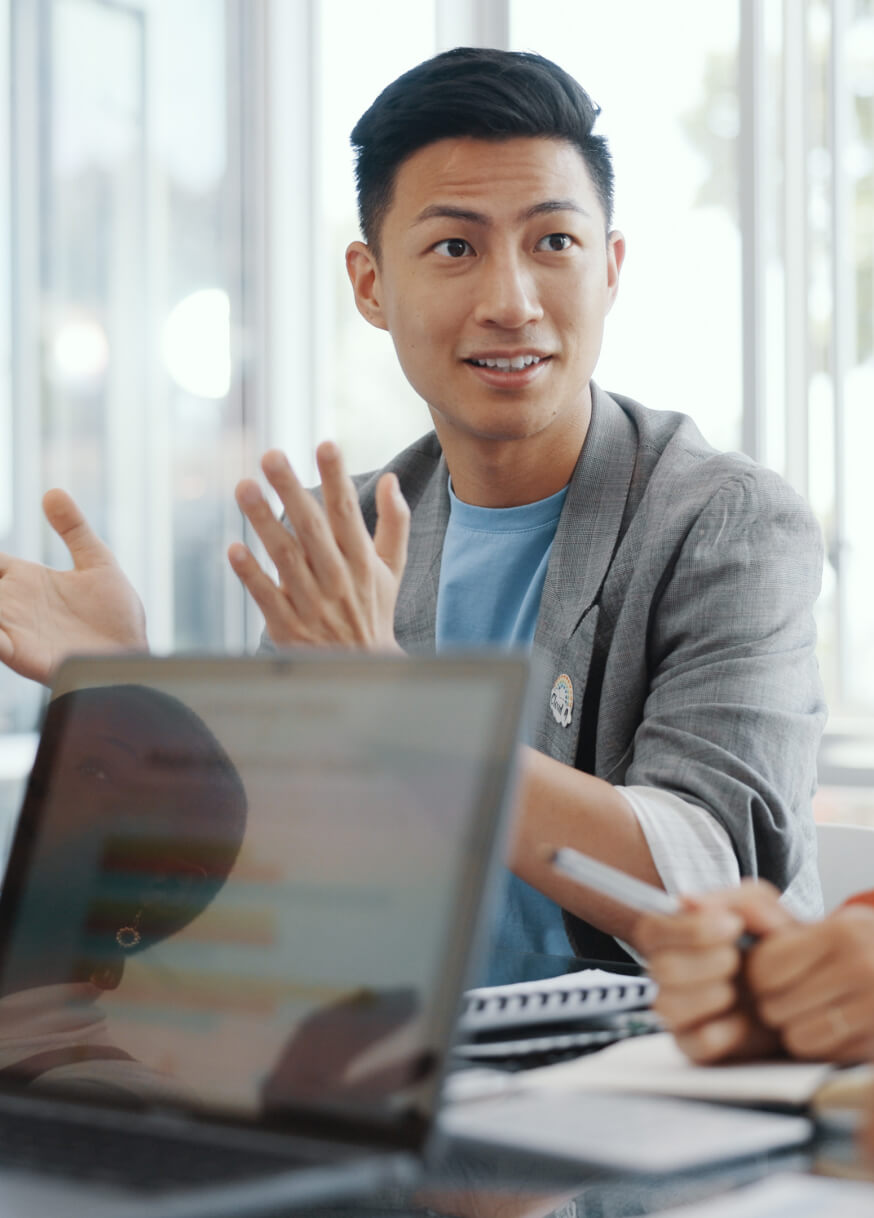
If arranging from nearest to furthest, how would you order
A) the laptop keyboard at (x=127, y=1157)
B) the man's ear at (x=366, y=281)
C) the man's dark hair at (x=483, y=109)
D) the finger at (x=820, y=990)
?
the laptop keyboard at (x=127, y=1157), the finger at (x=820, y=990), the man's dark hair at (x=483, y=109), the man's ear at (x=366, y=281)

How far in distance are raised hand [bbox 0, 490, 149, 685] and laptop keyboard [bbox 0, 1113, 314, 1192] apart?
59 cm

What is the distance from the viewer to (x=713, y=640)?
1152mm

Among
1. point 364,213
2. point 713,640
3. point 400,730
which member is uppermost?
point 364,213

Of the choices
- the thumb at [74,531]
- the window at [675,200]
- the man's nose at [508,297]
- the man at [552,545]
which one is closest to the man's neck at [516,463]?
the man at [552,545]

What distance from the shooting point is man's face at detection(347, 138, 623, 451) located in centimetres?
135

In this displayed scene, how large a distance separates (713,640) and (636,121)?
1.76 m

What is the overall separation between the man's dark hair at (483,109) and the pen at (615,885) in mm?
1029

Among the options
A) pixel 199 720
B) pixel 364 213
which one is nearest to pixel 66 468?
pixel 364 213

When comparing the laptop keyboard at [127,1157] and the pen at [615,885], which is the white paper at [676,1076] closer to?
the pen at [615,885]

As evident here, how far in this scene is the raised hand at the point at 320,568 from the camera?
87 centimetres

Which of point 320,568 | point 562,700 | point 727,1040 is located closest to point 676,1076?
point 727,1040

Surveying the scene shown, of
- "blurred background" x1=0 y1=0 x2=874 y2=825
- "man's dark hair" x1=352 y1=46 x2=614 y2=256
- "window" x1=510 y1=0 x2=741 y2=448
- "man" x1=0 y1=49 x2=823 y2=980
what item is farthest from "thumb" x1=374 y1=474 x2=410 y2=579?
"window" x1=510 y1=0 x2=741 y2=448

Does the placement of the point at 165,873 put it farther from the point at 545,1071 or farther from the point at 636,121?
the point at 636,121

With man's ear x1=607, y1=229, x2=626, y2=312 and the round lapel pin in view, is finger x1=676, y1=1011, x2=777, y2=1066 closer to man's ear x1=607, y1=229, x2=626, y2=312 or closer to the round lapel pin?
the round lapel pin
